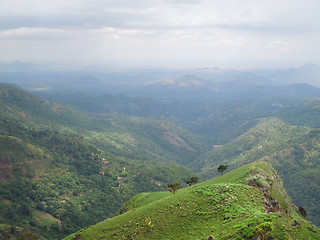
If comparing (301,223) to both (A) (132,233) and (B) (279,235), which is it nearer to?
(B) (279,235)

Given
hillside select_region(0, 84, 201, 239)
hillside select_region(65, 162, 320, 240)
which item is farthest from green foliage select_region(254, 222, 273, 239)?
hillside select_region(0, 84, 201, 239)

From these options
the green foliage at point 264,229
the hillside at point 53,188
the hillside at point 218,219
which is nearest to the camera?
the green foliage at point 264,229

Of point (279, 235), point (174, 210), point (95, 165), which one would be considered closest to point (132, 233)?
point (174, 210)

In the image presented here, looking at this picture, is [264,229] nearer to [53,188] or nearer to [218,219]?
[218,219]

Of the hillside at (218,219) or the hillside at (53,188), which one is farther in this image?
the hillside at (53,188)

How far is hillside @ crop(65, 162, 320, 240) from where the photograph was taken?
3812 cm

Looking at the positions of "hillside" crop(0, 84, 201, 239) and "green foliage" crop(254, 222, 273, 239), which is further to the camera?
"hillside" crop(0, 84, 201, 239)

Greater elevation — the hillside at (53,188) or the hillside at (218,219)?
the hillside at (218,219)

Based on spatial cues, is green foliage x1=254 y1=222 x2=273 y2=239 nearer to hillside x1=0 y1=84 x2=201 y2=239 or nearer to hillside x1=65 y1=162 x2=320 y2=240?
hillside x1=65 y1=162 x2=320 y2=240

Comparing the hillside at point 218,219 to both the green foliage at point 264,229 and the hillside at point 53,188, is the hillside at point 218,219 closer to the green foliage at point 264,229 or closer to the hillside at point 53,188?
the green foliage at point 264,229

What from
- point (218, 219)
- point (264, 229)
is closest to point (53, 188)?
point (218, 219)

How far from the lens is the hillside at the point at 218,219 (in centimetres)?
3812

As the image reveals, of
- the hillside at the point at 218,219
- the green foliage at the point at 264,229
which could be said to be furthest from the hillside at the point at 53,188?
the green foliage at the point at 264,229

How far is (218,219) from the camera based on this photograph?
154 feet
